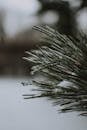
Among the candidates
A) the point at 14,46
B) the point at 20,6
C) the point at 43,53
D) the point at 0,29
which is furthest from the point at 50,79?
the point at 20,6

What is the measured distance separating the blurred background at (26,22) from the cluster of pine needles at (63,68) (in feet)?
0.61

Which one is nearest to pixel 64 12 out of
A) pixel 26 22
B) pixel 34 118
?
pixel 34 118

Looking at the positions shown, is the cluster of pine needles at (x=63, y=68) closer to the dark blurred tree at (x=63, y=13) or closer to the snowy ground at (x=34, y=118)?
the snowy ground at (x=34, y=118)

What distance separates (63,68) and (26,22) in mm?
2902

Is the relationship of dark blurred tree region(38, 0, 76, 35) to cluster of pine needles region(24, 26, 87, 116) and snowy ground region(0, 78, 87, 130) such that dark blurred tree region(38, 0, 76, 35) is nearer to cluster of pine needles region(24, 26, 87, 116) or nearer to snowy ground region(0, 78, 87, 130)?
snowy ground region(0, 78, 87, 130)

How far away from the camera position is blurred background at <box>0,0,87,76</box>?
2.02 metres

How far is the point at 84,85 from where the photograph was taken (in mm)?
544

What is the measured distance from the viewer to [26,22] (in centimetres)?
343

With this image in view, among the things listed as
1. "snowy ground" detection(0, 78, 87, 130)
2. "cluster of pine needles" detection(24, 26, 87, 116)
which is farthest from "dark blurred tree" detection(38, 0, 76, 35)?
"cluster of pine needles" detection(24, 26, 87, 116)

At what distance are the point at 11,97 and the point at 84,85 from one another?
80 cm

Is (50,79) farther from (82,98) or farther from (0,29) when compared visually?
(0,29)

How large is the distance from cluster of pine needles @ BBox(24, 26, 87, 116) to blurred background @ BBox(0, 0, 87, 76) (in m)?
0.19

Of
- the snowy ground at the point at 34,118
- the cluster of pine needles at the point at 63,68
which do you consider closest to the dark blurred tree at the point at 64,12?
the snowy ground at the point at 34,118

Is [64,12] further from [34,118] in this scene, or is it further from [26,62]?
[34,118]
